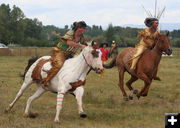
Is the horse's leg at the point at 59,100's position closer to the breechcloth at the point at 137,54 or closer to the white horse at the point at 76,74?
the white horse at the point at 76,74

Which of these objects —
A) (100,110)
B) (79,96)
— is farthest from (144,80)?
(79,96)

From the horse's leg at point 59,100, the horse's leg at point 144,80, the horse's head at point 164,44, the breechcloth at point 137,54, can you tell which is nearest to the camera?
the horse's leg at point 59,100

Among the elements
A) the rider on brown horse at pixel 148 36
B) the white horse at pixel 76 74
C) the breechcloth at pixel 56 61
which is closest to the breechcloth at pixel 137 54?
the rider on brown horse at pixel 148 36

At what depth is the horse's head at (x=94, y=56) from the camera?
25.8 feet

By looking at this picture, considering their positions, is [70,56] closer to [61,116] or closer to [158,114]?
[61,116]

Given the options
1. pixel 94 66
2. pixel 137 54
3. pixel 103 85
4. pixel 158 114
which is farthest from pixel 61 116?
pixel 103 85

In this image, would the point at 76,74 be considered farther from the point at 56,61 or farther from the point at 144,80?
the point at 144,80

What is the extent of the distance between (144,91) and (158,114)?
4.34 feet

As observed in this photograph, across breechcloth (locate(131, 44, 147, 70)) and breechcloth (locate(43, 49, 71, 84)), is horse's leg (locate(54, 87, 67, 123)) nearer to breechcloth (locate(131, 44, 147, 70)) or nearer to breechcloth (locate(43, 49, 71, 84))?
breechcloth (locate(43, 49, 71, 84))

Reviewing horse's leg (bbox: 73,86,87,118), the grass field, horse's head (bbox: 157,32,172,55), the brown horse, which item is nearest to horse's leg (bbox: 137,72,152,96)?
the brown horse

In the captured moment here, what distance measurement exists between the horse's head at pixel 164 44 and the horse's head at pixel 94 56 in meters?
3.00

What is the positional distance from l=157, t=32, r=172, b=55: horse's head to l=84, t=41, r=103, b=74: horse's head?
2998mm

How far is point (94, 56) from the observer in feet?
25.9

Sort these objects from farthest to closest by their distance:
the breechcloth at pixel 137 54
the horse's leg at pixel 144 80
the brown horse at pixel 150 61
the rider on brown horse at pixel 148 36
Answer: the breechcloth at pixel 137 54, the rider on brown horse at pixel 148 36, the horse's leg at pixel 144 80, the brown horse at pixel 150 61
